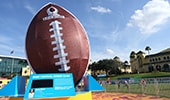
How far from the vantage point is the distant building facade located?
79.5m

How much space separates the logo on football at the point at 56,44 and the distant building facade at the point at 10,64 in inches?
2875

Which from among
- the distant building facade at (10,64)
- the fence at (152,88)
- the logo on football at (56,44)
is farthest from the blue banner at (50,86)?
the distant building facade at (10,64)

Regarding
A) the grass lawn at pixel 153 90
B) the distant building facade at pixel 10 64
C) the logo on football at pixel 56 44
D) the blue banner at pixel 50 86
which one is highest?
the distant building facade at pixel 10 64

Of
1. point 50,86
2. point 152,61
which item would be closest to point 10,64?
point 152,61

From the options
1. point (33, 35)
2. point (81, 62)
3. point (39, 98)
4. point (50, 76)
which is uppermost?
point (33, 35)

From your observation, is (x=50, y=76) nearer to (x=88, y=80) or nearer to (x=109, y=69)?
(x=88, y=80)

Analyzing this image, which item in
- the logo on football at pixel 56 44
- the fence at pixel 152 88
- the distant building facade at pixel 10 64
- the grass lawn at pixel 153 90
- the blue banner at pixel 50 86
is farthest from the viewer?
the distant building facade at pixel 10 64

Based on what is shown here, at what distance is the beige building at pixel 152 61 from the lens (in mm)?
70750

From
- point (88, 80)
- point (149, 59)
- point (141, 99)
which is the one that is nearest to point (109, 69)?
point (149, 59)

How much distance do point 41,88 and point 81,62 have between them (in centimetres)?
261

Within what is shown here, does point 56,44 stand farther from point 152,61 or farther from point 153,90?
point 152,61

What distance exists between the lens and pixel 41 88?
7105mm

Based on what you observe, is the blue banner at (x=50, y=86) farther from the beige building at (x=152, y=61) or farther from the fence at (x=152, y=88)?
the beige building at (x=152, y=61)

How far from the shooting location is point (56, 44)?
27.7 feet
